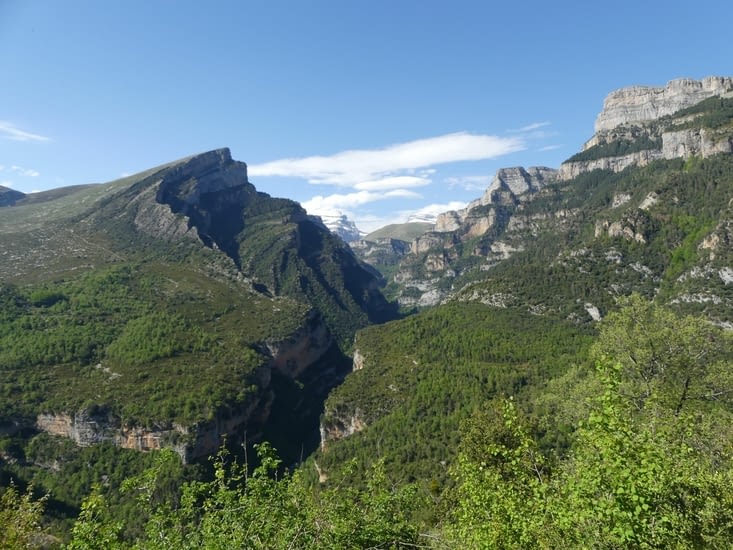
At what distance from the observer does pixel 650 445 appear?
36.1 ft

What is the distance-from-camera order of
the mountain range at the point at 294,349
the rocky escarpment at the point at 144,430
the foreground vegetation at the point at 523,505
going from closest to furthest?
the foreground vegetation at the point at 523,505, the mountain range at the point at 294,349, the rocky escarpment at the point at 144,430

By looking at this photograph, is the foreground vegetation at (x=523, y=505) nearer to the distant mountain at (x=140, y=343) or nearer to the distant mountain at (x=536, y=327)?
the distant mountain at (x=536, y=327)

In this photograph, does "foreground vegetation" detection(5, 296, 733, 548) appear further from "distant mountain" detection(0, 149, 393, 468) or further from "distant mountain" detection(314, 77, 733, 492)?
"distant mountain" detection(0, 149, 393, 468)

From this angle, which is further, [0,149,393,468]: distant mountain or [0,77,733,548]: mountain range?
[0,149,393,468]: distant mountain

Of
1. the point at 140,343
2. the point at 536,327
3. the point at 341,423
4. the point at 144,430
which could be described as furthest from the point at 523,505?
the point at 536,327

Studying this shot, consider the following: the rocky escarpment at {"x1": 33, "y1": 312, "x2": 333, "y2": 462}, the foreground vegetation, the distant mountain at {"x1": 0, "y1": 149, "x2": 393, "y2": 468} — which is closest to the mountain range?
the rocky escarpment at {"x1": 33, "y1": 312, "x2": 333, "y2": 462}

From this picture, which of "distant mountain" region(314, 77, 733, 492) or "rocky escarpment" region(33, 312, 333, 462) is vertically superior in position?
"distant mountain" region(314, 77, 733, 492)

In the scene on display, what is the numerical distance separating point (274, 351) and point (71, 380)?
52277 mm

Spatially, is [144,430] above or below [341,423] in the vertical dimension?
above

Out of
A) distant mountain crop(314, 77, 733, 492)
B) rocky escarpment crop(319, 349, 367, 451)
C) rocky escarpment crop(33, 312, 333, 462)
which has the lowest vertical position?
rocky escarpment crop(319, 349, 367, 451)

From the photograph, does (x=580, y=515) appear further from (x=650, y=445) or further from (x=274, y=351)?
(x=274, y=351)

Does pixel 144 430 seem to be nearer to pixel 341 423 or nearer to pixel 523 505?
pixel 341 423

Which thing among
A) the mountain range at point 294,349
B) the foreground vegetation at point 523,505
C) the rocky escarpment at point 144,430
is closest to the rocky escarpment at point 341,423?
the mountain range at point 294,349

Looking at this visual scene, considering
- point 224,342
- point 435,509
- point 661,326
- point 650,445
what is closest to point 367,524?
point 650,445
